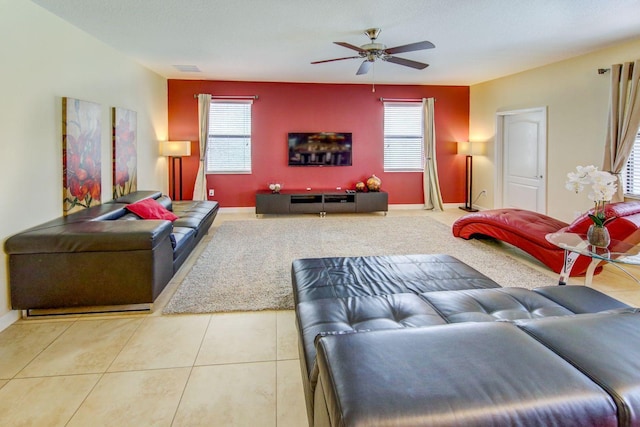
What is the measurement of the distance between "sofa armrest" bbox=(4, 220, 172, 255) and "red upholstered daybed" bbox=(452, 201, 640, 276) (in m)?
3.84

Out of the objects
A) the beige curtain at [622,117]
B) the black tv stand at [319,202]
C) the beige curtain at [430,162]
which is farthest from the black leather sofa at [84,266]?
the beige curtain at [430,162]

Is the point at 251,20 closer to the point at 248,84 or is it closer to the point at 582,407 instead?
the point at 248,84

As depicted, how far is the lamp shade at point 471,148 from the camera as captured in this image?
25.1 feet

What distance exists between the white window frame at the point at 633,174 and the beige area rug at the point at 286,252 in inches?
71.2

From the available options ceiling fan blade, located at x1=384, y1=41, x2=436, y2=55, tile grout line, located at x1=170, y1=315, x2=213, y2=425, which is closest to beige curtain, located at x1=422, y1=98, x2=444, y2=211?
ceiling fan blade, located at x1=384, y1=41, x2=436, y2=55

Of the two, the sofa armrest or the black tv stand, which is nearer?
the sofa armrest

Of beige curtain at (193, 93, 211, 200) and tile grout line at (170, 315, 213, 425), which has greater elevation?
beige curtain at (193, 93, 211, 200)

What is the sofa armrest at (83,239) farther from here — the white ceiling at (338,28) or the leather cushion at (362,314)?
the white ceiling at (338,28)

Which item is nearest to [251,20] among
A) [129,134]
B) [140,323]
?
[129,134]

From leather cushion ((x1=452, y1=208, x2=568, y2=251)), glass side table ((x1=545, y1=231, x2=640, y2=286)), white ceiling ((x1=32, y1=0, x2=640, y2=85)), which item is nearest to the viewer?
glass side table ((x1=545, y1=231, x2=640, y2=286))

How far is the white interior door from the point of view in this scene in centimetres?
623

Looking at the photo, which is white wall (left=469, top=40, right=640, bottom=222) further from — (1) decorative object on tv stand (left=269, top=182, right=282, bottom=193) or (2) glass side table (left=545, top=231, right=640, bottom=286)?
(1) decorative object on tv stand (left=269, top=182, right=282, bottom=193)

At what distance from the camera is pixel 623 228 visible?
3.56 metres

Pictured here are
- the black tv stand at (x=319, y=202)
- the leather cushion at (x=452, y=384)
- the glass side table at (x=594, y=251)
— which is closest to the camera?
the leather cushion at (x=452, y=384)
